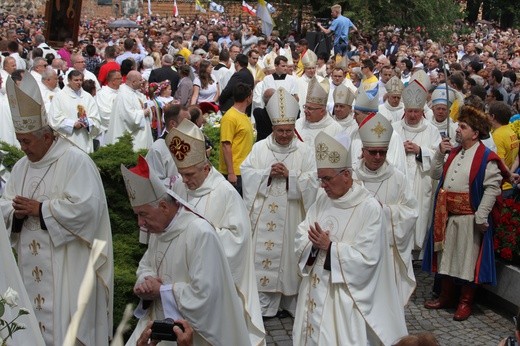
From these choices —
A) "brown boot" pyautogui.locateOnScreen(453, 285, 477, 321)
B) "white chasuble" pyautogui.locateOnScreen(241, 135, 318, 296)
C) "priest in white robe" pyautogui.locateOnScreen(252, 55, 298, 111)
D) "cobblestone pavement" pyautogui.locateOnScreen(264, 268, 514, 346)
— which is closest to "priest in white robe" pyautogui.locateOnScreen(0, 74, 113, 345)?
"cobblestone pavement" pyautogui.locateOnScreen(264, 268, 514, 346)

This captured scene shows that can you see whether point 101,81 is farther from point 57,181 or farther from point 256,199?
point 57,181

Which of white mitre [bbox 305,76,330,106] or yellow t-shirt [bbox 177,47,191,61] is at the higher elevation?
white mitre [bbox 305,76,330,106]

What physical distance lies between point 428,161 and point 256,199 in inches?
94.0

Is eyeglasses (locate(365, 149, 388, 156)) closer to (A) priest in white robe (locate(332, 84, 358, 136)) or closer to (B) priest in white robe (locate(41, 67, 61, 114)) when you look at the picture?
(A) priest in white robe (locate(332, 84, 358, 136))

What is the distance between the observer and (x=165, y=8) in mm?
57031

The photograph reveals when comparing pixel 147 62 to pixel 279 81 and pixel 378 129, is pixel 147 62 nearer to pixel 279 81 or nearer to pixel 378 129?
pixel 279 81

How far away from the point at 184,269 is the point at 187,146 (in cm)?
124

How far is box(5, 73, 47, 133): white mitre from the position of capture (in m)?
6.04

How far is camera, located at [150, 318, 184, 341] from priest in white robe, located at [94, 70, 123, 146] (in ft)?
28.9

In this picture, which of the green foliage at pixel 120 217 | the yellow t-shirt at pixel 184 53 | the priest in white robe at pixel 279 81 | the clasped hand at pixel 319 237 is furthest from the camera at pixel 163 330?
the yellow t-shirt at pixel 184 53

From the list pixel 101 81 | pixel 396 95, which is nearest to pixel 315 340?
pixel 396 95

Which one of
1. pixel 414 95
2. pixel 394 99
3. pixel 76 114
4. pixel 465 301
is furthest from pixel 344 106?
pixel 76 114

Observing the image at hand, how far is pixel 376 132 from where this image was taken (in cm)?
714

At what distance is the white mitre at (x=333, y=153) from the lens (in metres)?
6.07
